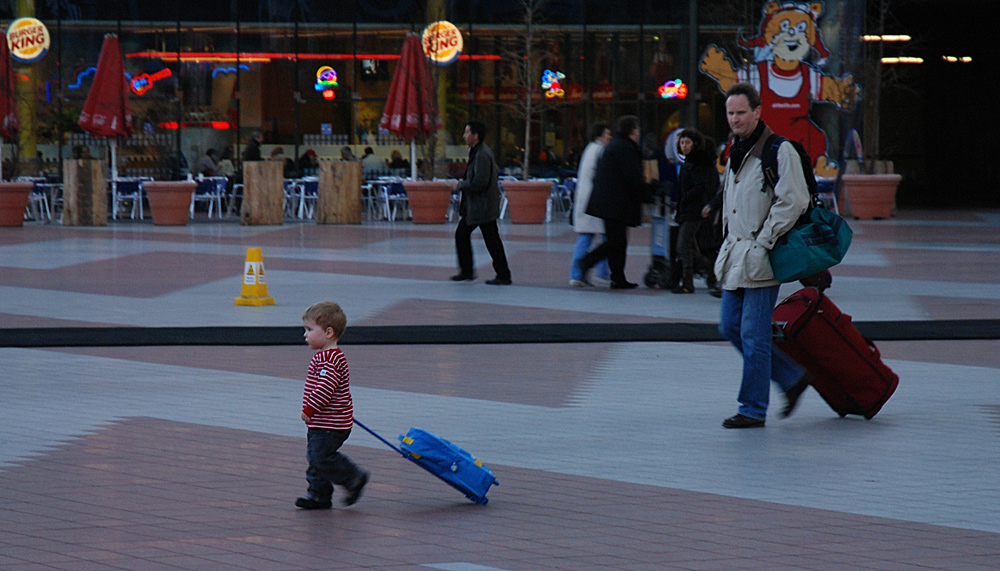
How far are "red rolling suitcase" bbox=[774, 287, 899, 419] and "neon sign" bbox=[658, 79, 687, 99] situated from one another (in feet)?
87.1

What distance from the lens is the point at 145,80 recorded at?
1230 inches

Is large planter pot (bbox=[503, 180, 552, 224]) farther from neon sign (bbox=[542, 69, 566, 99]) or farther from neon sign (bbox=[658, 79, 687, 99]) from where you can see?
neon sign (bbox=[658, 79, 687, 99])

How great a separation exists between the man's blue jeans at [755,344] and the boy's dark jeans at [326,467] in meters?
2.44

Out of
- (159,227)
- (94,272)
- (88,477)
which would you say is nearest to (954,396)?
(88,477)

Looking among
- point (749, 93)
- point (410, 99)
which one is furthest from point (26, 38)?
point (749, 93)

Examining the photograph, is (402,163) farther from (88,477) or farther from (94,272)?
(88,477)

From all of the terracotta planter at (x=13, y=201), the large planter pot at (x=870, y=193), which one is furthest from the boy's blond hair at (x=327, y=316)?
the large planter pot at (x=870, y=193)

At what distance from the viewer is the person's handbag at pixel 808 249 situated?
21.8 feet

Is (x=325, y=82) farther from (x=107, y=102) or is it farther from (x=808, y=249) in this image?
(x=808, y=249)

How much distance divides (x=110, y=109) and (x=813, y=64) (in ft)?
48.4

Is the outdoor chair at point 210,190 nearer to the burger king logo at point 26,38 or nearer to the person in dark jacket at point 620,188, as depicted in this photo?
the burger king logo at point 26,38

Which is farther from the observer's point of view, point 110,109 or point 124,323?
point 110,109

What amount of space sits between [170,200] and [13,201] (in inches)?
106

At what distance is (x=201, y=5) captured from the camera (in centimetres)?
3153
